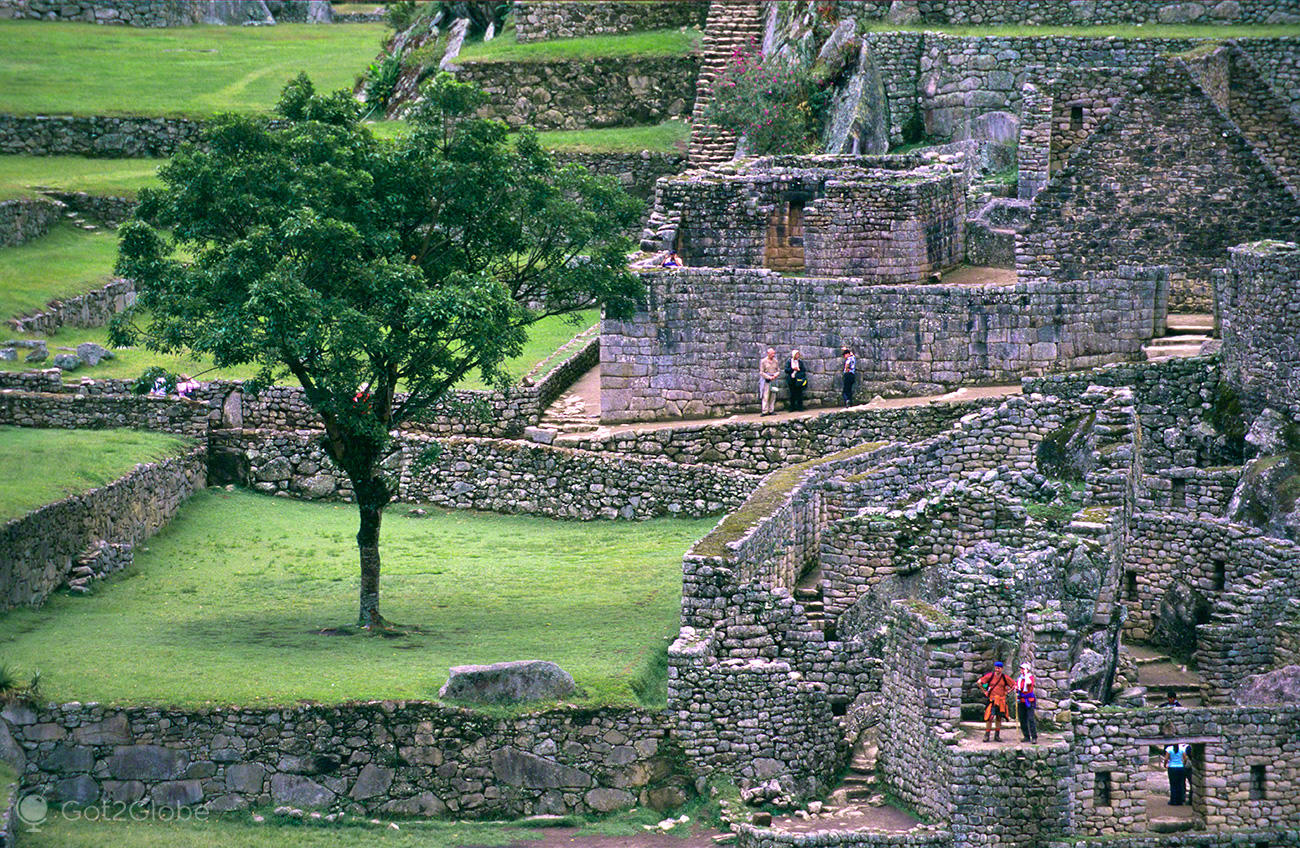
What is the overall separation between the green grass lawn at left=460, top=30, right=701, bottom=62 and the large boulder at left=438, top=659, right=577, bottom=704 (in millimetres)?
29214

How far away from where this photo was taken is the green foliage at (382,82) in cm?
6381

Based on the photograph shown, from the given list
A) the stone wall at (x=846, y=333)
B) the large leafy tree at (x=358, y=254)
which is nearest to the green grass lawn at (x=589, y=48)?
the stone wall at (x=846, y=333)

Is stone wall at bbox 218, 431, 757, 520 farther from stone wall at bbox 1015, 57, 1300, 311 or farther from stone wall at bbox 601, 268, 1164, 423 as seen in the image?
stone wall at bbox 1015, 57, 1300, 311

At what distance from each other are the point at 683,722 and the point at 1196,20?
26.0m

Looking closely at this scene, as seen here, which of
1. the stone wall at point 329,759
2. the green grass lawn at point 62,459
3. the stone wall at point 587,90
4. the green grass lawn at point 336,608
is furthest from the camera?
the stone wall at point 587,90

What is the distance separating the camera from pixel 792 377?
45.4 m

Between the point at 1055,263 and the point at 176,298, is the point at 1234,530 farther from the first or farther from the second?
the point at 176,298

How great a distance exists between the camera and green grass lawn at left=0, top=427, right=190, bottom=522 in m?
39.3

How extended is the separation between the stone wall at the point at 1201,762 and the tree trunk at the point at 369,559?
969 centimetres

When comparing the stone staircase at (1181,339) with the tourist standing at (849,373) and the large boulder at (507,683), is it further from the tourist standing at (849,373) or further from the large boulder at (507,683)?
the large boulder at (507,683)

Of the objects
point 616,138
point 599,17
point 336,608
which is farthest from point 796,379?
point 599,17

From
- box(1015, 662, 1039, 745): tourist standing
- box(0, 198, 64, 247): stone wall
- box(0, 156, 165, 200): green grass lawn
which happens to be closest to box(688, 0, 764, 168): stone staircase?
box(0, 156, 165, 200): green grass lawn

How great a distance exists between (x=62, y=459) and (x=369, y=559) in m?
6.07

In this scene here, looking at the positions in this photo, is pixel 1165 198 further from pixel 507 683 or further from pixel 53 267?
pixel 53 267
